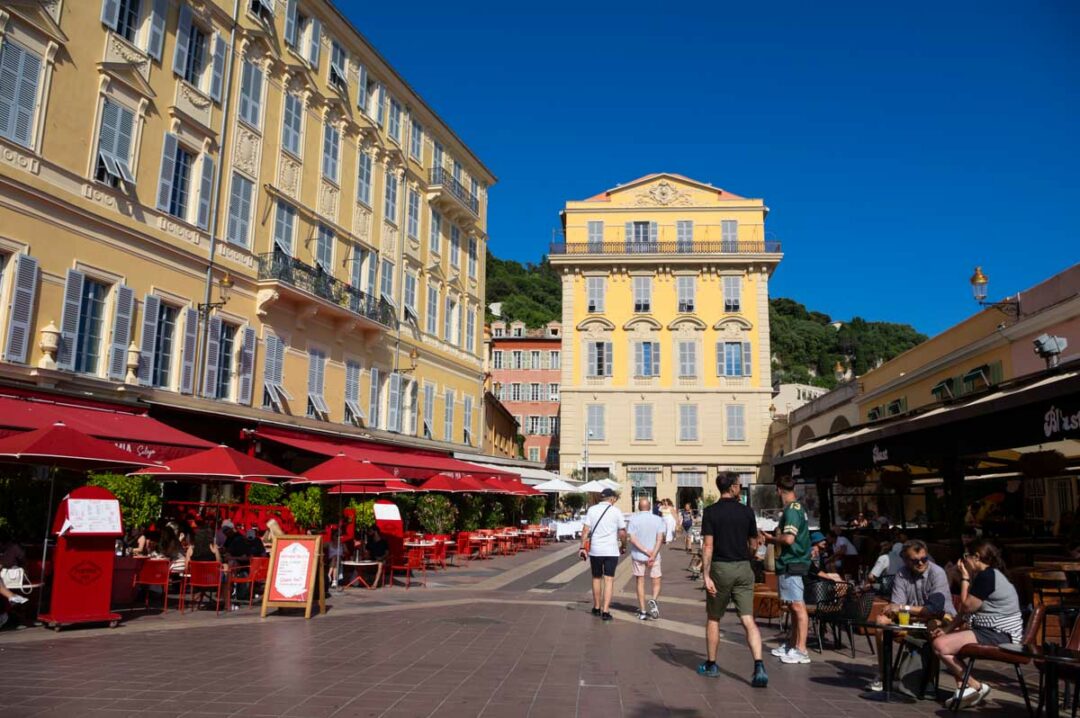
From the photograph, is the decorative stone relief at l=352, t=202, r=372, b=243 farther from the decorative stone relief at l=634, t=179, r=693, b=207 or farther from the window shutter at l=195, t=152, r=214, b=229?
the decorative stone relief at l=634, t=179, r=693, b=207

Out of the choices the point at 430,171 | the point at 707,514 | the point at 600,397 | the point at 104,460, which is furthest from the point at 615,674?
the point at 600,397

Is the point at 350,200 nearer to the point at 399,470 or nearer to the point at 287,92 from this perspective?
the point at 287,92

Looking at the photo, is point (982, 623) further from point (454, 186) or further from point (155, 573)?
A: point (454, 186)

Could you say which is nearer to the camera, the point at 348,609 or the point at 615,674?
the point at 615,674

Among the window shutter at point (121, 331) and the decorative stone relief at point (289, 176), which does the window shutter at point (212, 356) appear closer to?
the window shutter at point (121, 331)

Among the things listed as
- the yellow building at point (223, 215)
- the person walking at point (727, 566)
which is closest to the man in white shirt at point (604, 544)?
the person walking at point (727, 566)

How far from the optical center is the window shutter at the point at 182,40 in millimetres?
17041

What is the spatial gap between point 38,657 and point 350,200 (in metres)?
17.6

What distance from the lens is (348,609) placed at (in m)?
11.6

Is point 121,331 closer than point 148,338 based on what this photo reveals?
Yes

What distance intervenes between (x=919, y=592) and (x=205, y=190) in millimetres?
16129

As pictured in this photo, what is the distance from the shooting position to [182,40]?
56.5ft

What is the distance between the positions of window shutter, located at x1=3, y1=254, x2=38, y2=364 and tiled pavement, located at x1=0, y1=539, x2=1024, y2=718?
5.71m

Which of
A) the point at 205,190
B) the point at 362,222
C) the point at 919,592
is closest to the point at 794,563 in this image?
the point at 919,592
